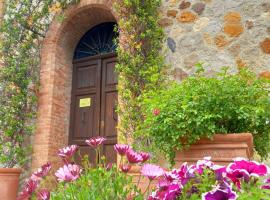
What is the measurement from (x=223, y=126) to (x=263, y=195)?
1.45 metres

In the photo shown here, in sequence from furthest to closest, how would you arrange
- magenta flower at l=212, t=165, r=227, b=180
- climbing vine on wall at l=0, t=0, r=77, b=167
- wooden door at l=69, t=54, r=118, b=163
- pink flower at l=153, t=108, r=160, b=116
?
wooden door at l=69, t=54, r=118, b=163 → climbing vine on wall at l=0, t=0, r=77, b=167 → pink flower at l=153, t=108, r=160, b=116 → magenta flower at l=212, t=165, r=227, b=180

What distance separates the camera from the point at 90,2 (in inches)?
198

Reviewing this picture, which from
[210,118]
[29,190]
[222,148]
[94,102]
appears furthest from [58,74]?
[29,190]

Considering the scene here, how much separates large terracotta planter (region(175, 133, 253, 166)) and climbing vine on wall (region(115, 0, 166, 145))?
1.52 m

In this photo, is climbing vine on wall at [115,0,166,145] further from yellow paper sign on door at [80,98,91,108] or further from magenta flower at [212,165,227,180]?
magenta flower at [212,165,227,180]

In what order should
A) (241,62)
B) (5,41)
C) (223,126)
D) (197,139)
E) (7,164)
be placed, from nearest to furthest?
(197,139) < (223,126) < (241,62) < (7,164) < (5,41)

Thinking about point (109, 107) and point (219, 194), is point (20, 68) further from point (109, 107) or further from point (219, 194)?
point (219, 194)

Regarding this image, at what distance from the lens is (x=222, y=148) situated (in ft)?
7.52

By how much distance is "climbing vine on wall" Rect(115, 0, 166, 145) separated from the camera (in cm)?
400

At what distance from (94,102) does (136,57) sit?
148cm

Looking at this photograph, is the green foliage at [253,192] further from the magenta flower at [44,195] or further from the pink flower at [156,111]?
the pink flower at [156,111]

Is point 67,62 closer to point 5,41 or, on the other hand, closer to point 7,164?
point 5,41

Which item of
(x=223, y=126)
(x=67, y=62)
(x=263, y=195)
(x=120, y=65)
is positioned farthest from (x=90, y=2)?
(x=263, y=195)

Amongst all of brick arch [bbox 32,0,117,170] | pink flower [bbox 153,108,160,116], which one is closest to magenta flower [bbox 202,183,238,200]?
pink flower [bbox 153,108,160,116]
